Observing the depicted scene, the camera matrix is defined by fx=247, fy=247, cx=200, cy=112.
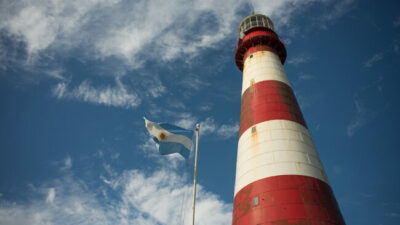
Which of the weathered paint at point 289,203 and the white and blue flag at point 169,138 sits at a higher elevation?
the white and blue flag at point 169,138

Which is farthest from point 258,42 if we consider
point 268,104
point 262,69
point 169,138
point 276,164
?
point 276,164

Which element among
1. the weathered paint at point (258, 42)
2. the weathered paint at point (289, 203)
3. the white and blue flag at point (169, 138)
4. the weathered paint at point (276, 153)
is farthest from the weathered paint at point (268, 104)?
the weathered paint at point (258, 42)

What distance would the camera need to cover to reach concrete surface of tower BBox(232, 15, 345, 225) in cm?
888

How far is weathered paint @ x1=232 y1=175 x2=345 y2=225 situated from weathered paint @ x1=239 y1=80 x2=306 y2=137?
348cm

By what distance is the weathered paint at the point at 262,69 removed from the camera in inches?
585

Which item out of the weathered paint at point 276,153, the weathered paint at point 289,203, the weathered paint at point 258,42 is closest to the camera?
the weathered paint at point 289,203

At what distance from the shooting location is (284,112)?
12.2 m

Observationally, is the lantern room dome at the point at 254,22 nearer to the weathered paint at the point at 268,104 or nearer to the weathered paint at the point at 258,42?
the weathered paint at the point at 258,42

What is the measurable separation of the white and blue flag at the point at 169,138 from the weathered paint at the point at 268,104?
300 cm

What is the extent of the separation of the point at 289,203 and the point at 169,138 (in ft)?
22.3

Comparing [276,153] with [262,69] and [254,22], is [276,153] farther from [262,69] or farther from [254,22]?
[254,22]

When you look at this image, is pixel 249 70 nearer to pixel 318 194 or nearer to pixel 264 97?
pixel 264 97

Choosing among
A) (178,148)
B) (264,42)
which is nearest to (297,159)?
(178,148)

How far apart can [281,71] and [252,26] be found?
5740 millimetres
